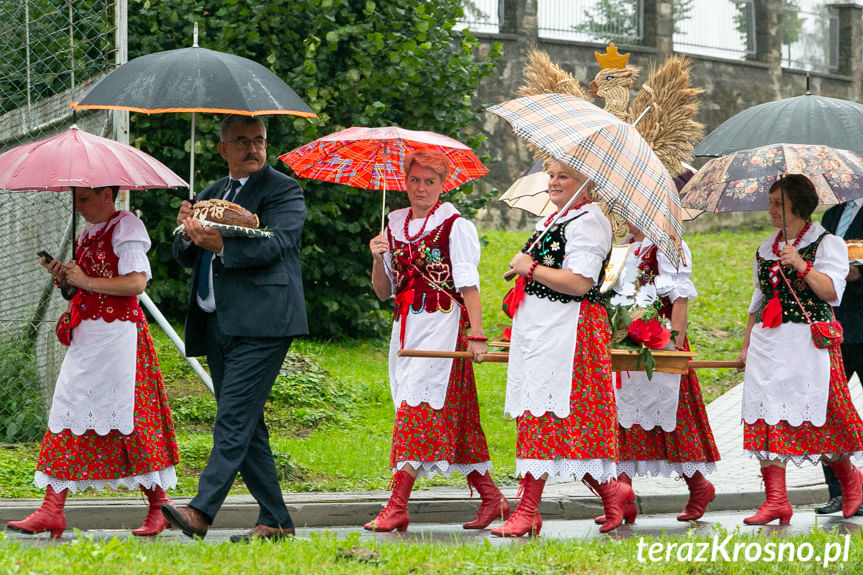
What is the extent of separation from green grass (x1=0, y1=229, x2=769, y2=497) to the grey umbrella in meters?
3.17

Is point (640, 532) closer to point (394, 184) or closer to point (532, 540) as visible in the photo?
point (532, 540)

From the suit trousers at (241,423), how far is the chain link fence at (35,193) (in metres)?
3.14

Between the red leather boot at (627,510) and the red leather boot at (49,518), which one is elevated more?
the red leather boot at (49,518)

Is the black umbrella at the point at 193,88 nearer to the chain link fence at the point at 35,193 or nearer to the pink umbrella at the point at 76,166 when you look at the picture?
the pink umbrella at the point at 76,166

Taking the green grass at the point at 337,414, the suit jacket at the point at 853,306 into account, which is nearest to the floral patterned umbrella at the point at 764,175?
the suit jacket at the point at 853,306

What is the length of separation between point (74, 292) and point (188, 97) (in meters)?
1.40

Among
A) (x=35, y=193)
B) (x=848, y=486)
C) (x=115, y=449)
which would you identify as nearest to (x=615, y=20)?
(x=35, y=193)

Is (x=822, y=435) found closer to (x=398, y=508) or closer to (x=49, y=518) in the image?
(x=398, y=508)

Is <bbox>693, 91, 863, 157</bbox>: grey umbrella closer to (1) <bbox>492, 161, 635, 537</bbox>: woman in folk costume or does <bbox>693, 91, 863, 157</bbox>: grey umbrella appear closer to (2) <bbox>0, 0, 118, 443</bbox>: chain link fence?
(1) <bbox>492, 161, 635, 537</bbox>: woman in folk costume

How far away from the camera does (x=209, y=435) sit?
32.2ft

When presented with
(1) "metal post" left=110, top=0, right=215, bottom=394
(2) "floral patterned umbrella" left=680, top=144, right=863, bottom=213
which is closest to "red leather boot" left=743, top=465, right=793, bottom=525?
(2) "floral patterned umbrella" left=680, top=144, right=863, bottom=213

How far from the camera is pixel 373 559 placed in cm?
541

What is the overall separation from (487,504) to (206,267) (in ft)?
7.18

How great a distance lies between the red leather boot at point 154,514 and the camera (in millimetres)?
6984
